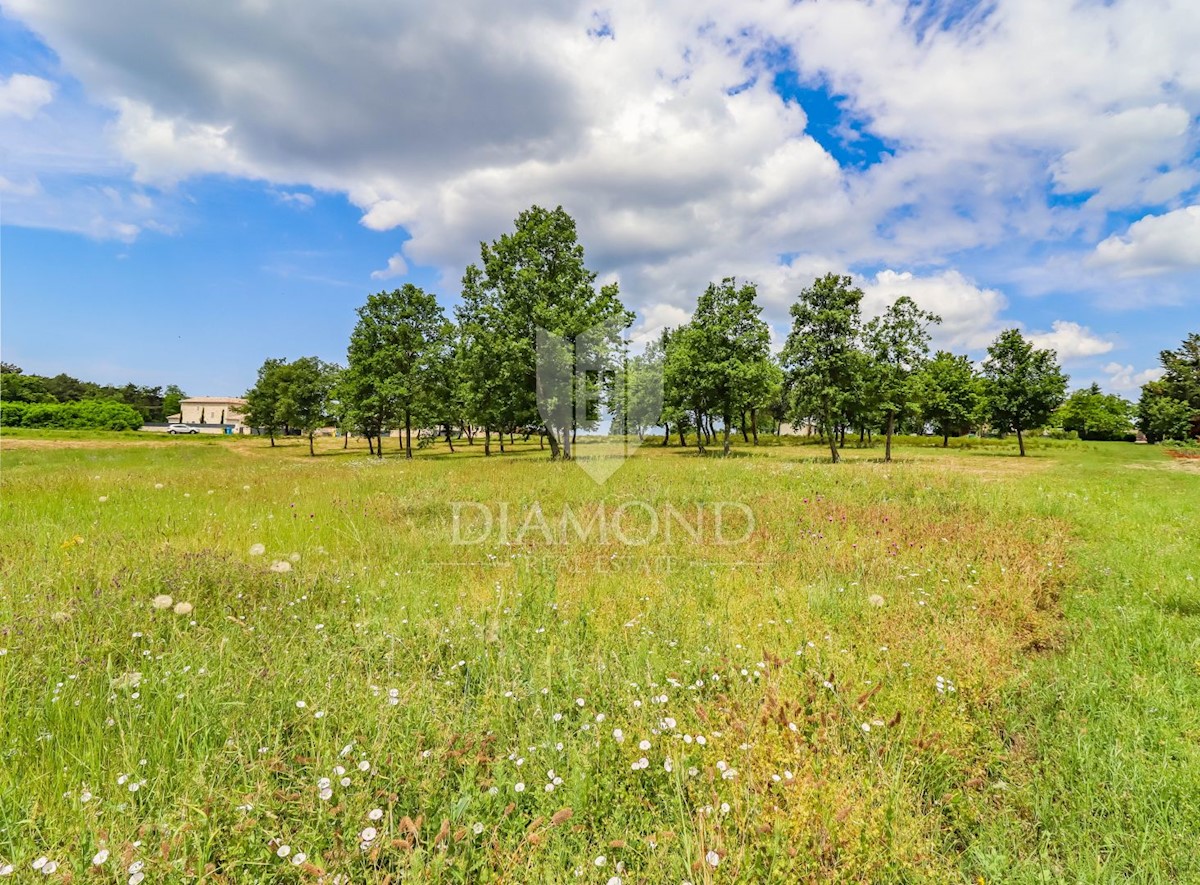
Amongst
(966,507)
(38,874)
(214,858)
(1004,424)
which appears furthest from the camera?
(1004,424)

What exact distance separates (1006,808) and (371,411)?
44.5m

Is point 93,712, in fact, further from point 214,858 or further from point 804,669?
point 804,669

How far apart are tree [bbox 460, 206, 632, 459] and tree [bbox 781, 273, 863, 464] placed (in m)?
12.4

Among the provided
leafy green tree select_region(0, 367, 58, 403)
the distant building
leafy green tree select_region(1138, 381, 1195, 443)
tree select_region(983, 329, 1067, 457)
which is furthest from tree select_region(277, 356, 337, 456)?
the distant building

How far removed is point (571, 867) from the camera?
94.6 inches

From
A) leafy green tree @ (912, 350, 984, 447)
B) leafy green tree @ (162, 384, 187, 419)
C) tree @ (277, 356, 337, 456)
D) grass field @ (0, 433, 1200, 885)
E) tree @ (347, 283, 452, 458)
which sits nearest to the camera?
grass field @ (0, 433, 1200, 885)

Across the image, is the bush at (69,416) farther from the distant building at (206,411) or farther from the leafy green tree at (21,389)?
the distant building at (206,411)

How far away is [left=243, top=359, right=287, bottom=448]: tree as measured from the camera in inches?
2395

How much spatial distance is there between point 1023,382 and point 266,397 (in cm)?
8311

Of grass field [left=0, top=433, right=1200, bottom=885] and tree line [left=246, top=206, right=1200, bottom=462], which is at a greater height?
tree line [left=246, top=206, right=1200, bottom=462]

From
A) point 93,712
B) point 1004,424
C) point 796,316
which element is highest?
point 796,316

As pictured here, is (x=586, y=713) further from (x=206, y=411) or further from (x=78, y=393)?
(x=206, y=411)

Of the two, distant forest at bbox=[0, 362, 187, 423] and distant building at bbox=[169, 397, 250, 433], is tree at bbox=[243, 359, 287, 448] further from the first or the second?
distant building at bbox=[169, 397, 250, 433]

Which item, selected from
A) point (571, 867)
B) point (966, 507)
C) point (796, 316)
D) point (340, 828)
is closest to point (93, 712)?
point (340, 828)
